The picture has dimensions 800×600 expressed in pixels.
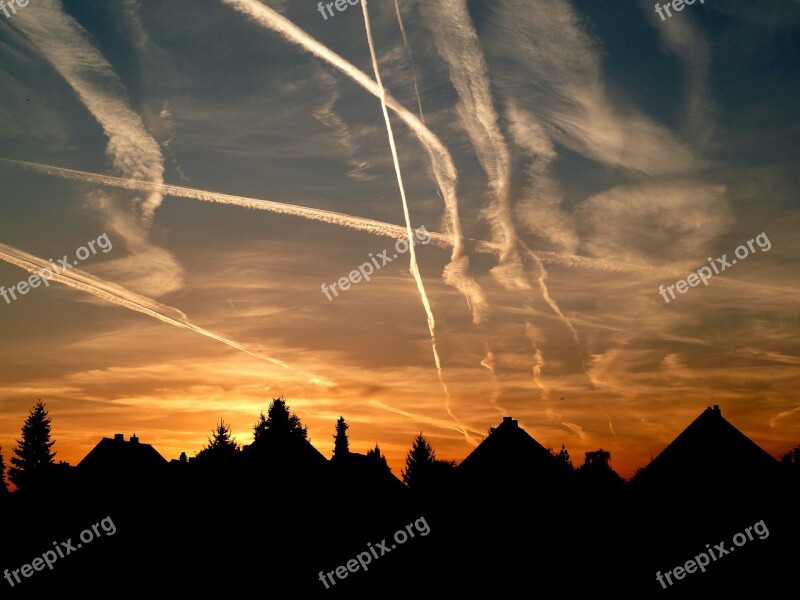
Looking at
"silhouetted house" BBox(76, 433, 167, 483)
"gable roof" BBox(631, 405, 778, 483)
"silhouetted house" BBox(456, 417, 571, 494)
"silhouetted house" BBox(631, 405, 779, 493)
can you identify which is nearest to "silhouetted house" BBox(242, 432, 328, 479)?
"silhouetted house" BBox(76, 433, 167, 483)

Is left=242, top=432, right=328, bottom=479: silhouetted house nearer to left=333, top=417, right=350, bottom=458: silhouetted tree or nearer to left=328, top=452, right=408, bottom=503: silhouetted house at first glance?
left=328, top=452, right=408, bottom=503: silhouetted house

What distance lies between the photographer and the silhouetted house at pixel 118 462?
32594 millimetres

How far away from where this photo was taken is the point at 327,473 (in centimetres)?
3288

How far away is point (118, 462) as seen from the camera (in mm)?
32938

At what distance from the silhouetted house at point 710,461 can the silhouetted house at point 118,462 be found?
24422 millimetres

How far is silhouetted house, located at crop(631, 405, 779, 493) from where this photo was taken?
27.4 meters

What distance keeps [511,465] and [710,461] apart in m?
8.55

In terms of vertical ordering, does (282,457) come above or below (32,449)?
below

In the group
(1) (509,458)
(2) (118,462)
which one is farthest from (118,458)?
(1) (509,458)

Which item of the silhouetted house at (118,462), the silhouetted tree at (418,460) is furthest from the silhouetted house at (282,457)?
the silhouetted tree at (418,460)

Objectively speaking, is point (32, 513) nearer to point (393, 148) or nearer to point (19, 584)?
point (19, 584)

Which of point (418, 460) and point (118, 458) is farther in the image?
point (418, 460)

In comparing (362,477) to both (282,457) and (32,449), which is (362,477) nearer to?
(282,457)

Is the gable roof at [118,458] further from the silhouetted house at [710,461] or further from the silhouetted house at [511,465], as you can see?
the silhouetted house at [710,461]
